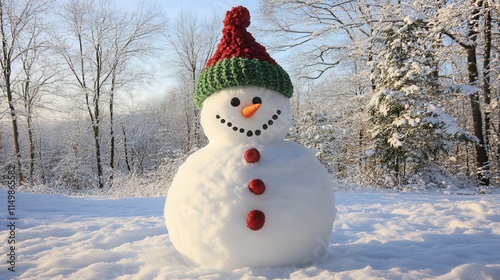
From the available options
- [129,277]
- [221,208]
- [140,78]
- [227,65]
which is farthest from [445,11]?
[140,78]

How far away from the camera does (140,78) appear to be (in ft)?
54.3

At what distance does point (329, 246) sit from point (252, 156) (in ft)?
4.17

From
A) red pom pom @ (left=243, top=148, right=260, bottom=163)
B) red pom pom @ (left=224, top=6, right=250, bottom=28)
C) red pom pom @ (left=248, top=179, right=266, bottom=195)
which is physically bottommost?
red pom pom @ (left=248, top=179, right=266, bottom=195)

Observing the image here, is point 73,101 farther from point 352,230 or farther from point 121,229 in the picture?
point 352,230

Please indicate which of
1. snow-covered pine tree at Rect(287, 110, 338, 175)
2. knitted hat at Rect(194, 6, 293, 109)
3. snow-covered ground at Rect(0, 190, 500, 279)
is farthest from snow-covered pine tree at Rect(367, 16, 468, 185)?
knitted hat at Rect(194, 6, 293, 109)

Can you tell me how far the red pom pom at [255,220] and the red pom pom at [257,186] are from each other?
0.14 m

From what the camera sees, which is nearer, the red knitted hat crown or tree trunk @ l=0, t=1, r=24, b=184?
the red knitted hat crown

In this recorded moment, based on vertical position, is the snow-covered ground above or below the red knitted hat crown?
below

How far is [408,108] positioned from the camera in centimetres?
827

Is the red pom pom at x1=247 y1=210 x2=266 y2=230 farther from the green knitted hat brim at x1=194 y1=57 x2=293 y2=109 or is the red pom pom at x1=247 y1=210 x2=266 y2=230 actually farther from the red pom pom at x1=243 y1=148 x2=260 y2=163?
the green knitted hat brim at x1=194 y1=57 x2=293 y2=109

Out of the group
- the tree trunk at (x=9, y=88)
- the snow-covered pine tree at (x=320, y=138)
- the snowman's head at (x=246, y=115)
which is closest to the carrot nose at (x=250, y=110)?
the snowman's head at (x=246, y=115)


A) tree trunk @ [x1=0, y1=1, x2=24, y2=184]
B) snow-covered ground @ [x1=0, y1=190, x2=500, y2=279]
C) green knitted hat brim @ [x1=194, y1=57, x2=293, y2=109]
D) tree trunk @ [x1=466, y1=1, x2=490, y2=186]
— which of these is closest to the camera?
snow-covered ground @ [x1=0, y1=190, x2=500, y2=279]

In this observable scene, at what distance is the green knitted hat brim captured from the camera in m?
2.20

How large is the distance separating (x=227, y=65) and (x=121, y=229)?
2315 millimetres
